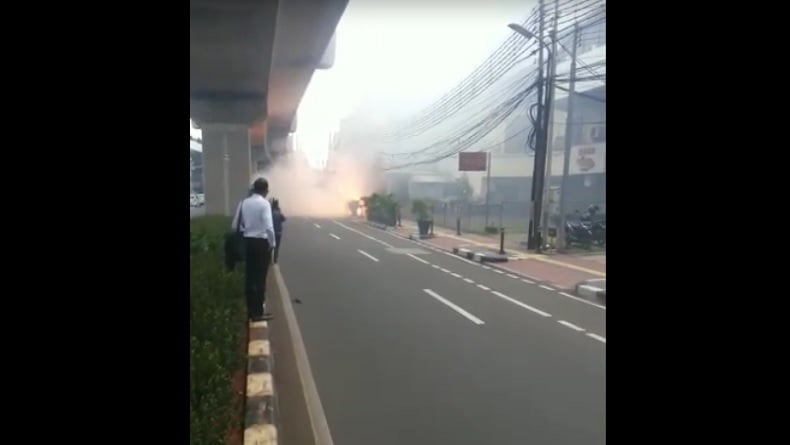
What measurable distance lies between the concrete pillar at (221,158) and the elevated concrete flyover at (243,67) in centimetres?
2

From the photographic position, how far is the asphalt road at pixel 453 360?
13.5 feet

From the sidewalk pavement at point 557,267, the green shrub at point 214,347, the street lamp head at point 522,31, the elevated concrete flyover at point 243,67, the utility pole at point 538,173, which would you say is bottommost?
the sidewalk pavement at point 557,267

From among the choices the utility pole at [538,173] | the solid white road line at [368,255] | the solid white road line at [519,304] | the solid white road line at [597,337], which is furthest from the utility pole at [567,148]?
the solid white road line at [597,337]

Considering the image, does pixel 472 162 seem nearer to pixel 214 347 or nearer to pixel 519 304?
pixel 519 304

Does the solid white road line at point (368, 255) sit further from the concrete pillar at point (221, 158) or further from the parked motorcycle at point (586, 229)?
the parked motorcycle at point (586, 229)

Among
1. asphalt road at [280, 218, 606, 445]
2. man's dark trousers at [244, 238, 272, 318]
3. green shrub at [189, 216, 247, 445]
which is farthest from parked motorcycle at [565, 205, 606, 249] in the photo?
man's dark trousers at [244, 238, 272, 318]

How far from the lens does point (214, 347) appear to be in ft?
14.3

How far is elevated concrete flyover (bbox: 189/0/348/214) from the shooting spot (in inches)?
314

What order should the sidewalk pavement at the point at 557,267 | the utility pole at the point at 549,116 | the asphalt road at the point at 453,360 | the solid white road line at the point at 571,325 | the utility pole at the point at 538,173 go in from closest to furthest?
the asphalt road at the point at 453,360 < the solid white road line at the point at 571,325 < the sidewalk pavement at the point at 557,267 < the utility pole at the point at 549,116 < the utility pole at the point at 538,173

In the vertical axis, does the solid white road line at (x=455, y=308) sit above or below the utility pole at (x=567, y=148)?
below

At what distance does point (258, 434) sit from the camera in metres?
3.54

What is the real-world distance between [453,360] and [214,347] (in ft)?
7.53
